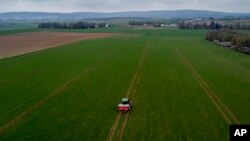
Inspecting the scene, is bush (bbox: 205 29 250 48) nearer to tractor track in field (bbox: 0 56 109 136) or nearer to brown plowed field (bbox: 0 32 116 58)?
brown plowed field (bbox: 0 32 116 58)

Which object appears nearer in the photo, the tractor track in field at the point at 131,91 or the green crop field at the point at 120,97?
the tractor track in field at the point at 131,91

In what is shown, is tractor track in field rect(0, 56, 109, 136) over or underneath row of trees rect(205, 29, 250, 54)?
underneath

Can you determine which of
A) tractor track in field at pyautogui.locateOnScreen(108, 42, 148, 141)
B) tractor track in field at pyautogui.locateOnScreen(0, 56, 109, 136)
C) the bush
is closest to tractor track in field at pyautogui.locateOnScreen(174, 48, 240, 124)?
tractor track in field at pyautogui.locateOnScreen(108, 42, 148, 141)

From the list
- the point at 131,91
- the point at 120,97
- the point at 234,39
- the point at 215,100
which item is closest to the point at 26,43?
the point at 234,39

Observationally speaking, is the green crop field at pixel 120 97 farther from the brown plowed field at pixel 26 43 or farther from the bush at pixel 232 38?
the bush at pixel 232 38

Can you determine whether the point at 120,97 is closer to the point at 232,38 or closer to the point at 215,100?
the point at 215,100

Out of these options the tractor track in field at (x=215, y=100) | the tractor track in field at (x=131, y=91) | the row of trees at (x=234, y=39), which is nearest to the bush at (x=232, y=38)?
the row of trees at (x=234, y=39)

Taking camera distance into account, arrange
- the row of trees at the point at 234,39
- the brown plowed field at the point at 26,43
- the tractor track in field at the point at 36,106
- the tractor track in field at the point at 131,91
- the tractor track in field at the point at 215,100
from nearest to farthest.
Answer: the tractor track in field at the point at 131,91 → the tractor track in field at the point at 36,106 → the tractor track in field at the point at 215,100 → the brown plowed field at the point at 26,43 → the row of trees at the point at 234,39
